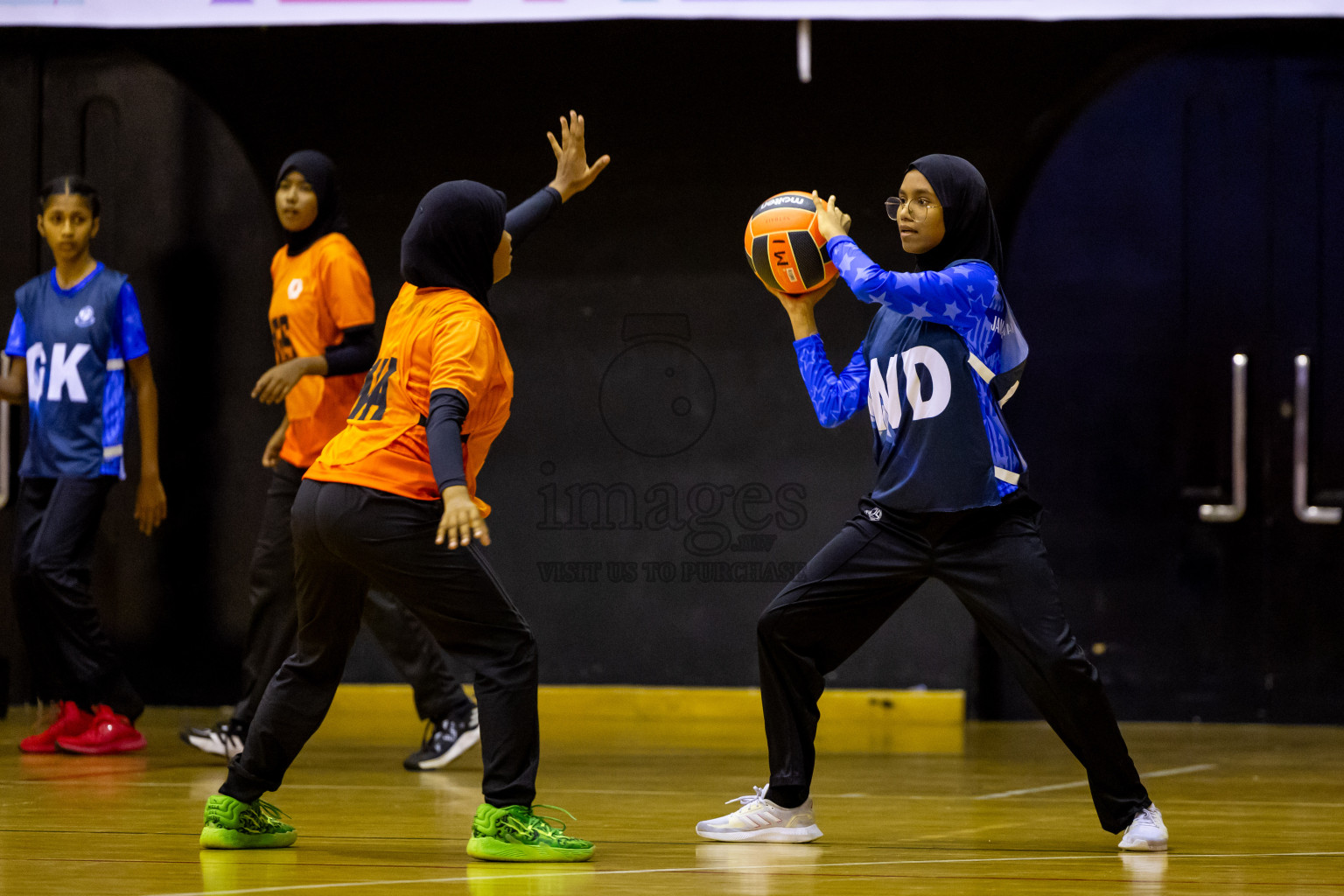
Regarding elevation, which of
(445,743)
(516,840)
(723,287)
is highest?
(723,287)

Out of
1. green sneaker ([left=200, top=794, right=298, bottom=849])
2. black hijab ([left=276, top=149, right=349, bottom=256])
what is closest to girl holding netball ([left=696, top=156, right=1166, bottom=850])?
green sneaker ([left=200, top=794, right=298, bottom=849])

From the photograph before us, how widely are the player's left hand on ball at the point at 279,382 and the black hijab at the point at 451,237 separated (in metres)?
1.42

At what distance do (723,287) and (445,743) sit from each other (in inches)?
95.5

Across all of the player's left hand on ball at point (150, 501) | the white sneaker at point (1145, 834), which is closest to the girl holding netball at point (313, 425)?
the player's left hand on ball at point (150, 501)

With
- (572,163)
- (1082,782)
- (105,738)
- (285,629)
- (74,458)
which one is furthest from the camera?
(74,458)

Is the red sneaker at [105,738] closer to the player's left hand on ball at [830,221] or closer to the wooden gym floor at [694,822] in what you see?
the wooden gym floor at [694,822]

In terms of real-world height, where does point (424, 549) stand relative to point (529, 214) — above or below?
below

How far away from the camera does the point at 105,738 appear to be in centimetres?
549

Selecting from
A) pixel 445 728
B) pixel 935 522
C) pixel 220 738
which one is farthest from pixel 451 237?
pixel 220 738

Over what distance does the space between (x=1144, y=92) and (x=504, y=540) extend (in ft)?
11.5

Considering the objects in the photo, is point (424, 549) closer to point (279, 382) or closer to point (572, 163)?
point (572, 163)

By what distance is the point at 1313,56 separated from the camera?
6.41 m

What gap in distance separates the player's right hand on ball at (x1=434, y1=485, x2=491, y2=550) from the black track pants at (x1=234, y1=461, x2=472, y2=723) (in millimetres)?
2124

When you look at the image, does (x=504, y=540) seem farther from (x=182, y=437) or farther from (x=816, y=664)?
(x=816, y=664)
